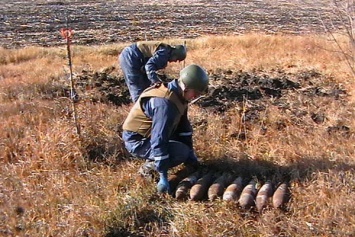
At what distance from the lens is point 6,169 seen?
4801mm

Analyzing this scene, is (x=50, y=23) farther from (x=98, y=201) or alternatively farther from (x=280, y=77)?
(x=98, y=201)

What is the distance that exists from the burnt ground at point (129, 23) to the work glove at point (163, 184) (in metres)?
10.5

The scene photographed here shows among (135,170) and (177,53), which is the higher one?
(177,53)

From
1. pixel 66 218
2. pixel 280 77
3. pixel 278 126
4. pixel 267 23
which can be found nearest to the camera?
pixel 66 218

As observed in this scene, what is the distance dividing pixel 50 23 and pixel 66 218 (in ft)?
69.5

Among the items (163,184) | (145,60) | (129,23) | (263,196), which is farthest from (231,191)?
(129,23)

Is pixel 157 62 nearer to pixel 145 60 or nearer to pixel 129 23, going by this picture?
pixel 145 60

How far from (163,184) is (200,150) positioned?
1.04 meters

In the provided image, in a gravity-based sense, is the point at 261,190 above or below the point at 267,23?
above

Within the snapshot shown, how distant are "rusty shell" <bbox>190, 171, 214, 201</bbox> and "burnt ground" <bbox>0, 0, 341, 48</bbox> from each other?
1052 cm

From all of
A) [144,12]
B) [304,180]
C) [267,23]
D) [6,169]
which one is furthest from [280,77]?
[144,12]

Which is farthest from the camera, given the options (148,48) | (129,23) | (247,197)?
(129,23)

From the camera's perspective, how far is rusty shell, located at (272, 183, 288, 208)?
3984 millimetres

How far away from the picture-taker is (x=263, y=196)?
4.05 meters
